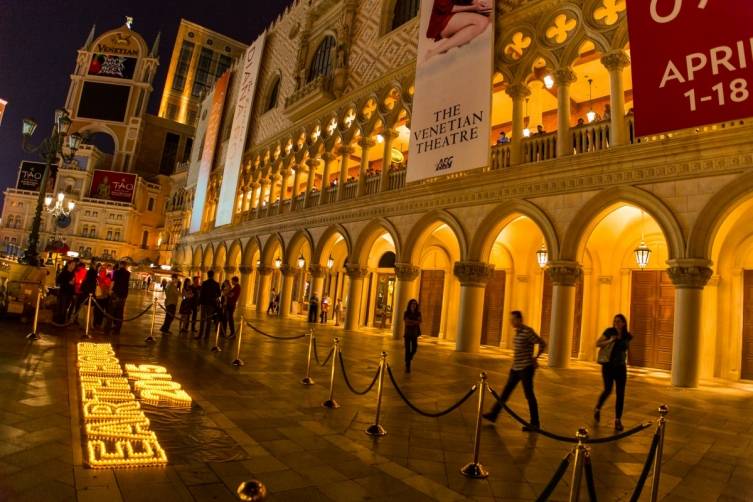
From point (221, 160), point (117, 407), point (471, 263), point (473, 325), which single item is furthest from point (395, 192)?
point (221, 160)

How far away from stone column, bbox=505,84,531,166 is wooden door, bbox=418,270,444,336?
6897 mm

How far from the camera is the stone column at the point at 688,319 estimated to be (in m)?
9.32

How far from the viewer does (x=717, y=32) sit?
851cm

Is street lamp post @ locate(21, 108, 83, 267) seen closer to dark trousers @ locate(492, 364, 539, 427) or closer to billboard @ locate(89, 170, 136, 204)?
dark trousers @ locate(492, 364, 539, 427)

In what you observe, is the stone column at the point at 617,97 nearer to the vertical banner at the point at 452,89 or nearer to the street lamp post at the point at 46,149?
the vertical banner at the point at 452,89

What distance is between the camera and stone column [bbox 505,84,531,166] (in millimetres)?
13141

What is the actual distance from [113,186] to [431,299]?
163 ft

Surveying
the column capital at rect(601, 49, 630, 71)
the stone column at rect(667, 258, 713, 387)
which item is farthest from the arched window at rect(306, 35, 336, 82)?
the stone column at rect(667, 258, 713, 387)

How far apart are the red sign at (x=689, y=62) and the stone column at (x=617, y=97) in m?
1.51

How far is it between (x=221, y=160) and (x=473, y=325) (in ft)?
86.0

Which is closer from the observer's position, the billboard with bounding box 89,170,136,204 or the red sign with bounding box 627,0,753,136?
the red sign with bounding box 627,0,753,136

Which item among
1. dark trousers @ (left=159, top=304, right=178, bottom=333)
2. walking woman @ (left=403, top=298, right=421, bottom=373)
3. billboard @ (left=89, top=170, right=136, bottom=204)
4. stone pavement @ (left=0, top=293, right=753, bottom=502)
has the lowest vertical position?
stone pavement @ (left=0, top=293, right=753, bottom=502)

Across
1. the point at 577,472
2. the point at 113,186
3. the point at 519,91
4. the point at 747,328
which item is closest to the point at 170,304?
the point at 519,91

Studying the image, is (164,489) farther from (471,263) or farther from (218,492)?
(471,263)
